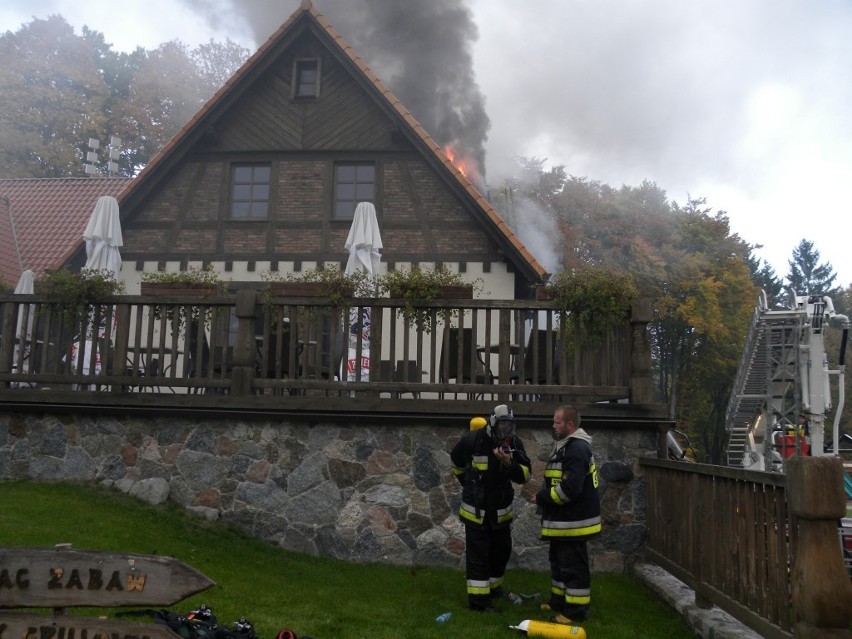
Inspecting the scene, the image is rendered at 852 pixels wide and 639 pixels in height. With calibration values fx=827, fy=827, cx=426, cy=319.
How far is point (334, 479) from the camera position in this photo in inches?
323

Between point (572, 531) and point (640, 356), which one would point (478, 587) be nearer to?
point (572, 531)

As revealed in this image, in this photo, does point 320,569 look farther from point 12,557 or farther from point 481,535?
point 12,557

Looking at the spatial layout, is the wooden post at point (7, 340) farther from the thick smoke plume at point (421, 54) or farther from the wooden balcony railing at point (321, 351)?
the thick smoke plume at point (421, 54)

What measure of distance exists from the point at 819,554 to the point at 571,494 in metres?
1.93

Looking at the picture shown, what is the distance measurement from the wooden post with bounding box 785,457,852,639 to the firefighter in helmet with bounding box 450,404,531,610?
228 centimetres

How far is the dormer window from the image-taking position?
16031mm

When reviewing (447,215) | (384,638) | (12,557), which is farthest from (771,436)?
(12,557)

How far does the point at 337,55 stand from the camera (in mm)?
15812

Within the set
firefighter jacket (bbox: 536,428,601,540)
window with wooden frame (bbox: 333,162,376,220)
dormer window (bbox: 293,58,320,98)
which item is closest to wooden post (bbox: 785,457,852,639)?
firefighter jacket (bbox: 536,428,601,540)

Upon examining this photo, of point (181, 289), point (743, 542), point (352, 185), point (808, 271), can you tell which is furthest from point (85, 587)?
point (808, 271)

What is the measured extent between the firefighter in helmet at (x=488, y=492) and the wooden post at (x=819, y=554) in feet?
7.48

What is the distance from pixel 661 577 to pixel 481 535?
6.24 ft

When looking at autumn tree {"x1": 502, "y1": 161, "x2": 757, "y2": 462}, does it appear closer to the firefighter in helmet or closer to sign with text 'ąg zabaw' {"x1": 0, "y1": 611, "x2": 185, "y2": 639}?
the firefighter in helmet

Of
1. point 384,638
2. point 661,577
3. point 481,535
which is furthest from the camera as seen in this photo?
point 661,577
